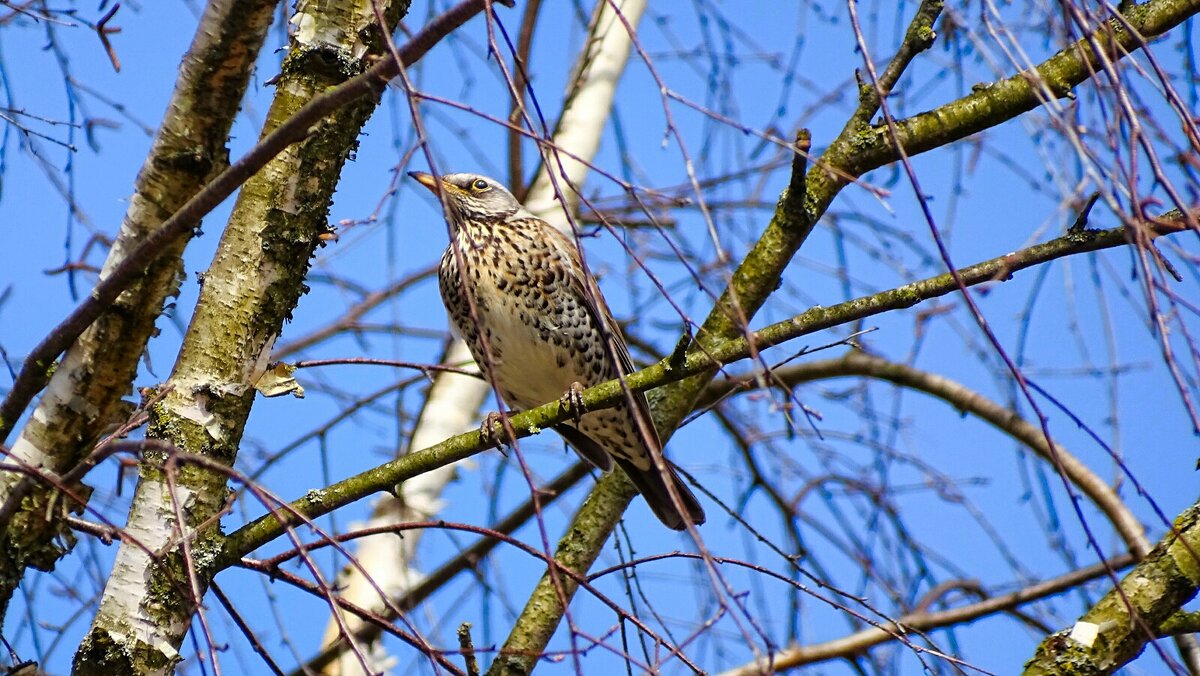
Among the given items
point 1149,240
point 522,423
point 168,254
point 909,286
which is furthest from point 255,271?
point 1149,240

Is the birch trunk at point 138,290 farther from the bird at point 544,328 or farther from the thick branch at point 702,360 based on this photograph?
the bird at point 544,328

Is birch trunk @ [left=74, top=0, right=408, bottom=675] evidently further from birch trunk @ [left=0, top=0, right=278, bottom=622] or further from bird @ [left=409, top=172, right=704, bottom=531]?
bird @ [left=409, top=172, right=704, bottom=531]

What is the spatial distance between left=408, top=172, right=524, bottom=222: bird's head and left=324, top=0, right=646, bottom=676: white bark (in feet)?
0.99

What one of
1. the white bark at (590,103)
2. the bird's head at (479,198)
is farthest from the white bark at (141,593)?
the white bark at (590,103)

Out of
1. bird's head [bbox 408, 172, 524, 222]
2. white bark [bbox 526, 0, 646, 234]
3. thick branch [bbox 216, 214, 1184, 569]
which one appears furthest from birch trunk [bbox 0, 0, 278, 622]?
white bark [bbox 526, 0, 646, 234]

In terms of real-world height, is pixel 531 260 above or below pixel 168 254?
above

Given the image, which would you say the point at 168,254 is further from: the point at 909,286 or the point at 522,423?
the point at 909,286

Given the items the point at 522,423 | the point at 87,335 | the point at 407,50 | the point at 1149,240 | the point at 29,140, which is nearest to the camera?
the point at 1149,240

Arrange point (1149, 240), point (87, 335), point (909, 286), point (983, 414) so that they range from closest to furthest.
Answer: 1. point (1149, 240)
2. point (909, 286)
3. point (87, 335)
4. point (983, 414)

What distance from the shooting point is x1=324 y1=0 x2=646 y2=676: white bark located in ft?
16.4

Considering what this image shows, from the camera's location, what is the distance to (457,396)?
5.21 m

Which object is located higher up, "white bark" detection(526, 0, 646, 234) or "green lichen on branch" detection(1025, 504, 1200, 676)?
"white bark" detection(526, 0, 646, 234)

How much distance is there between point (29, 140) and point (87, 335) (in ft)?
2.89

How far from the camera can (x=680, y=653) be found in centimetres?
194
